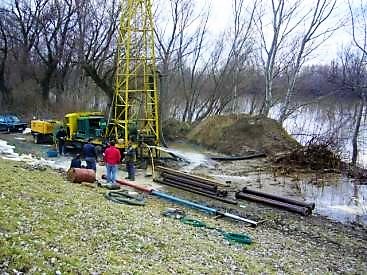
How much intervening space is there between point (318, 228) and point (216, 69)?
85.5 ft

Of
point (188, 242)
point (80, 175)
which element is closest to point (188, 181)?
point (80, 175)

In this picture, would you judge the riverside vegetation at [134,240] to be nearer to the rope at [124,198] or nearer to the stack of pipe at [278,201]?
the rope at [124,198]

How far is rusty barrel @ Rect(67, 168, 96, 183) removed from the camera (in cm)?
A: 1525

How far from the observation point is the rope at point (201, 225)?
10641mm

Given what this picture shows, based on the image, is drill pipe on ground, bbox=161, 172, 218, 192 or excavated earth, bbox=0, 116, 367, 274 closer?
excavated earth, bbox=0, 116, 367, 274

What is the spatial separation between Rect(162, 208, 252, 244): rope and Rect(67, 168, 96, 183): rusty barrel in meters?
3.85

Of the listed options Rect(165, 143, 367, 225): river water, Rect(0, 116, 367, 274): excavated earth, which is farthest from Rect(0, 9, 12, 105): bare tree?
Rect(0, 116, 367, 274): excavated earth

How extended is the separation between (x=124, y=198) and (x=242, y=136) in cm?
1545

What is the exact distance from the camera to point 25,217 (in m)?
8.56

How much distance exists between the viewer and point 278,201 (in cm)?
1553

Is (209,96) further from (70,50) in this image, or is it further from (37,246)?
(37,246)

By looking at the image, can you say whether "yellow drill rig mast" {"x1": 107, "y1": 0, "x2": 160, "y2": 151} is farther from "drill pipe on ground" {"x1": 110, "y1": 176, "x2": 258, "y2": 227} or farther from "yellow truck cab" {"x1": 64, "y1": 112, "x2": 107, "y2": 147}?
"drill pipe on ground" {"x1": 110, "y1": 176, "x2": 258, "y2": 227}

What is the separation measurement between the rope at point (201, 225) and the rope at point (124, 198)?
1093mm

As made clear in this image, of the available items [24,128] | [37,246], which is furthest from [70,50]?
[37,246]
